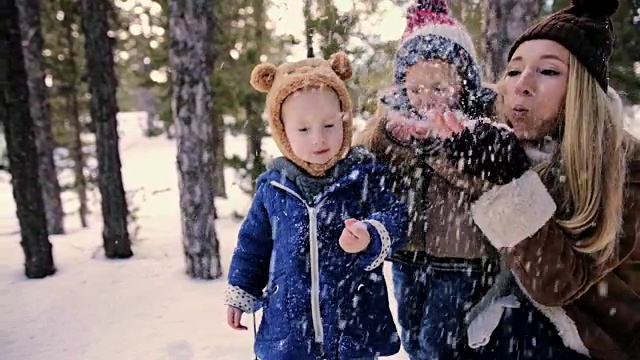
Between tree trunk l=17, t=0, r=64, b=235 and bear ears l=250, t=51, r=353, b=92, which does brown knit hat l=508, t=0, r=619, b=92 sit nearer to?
bear ears l=250, t=51, r=353, b=92

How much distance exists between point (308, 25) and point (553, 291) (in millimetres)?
5109

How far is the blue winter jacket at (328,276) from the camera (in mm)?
2336

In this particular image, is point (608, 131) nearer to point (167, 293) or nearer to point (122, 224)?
point (167, 293)

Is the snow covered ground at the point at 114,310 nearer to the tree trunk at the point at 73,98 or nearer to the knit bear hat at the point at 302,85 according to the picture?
the tree trunk at the point at 73,98

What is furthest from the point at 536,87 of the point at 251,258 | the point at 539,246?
the point at 251,258

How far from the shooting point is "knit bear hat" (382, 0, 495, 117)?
2357 millimetres

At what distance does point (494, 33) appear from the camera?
547 centimetres

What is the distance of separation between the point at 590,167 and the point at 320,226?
111 centimetres

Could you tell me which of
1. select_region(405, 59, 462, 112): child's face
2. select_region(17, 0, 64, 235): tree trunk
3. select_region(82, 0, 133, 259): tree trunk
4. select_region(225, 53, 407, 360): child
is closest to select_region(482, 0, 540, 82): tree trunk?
select_region(405, 59, 462, 112): child's face

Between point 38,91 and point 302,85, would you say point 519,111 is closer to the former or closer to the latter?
point 302,85

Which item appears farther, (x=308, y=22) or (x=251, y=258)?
(x=308, y=22)

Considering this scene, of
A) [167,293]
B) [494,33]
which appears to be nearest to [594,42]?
[494,33]

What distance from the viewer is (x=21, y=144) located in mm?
7324

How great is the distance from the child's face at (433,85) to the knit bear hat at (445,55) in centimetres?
3
